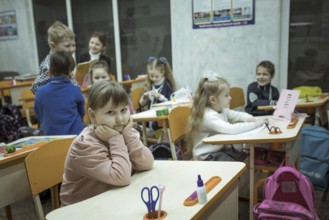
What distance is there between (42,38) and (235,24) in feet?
12.8

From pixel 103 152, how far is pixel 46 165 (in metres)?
0.44

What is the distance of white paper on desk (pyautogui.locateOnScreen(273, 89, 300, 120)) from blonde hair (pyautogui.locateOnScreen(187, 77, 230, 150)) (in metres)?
0.45

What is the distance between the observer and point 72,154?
142 cm

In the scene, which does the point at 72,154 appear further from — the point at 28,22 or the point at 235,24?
the point at 28,22

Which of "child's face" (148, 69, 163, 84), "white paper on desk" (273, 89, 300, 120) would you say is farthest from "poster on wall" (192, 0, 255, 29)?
"white paper on desk" (273, 89, 300, 120)

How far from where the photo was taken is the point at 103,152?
1.43 meters

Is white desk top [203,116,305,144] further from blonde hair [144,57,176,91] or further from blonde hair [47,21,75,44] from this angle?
blonde hair [144,57,176,91]

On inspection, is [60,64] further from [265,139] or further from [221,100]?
[265,139]

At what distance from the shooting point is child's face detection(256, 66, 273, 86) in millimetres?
3723

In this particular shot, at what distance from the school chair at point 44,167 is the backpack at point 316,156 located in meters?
2.02

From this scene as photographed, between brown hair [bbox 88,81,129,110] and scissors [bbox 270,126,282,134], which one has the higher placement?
brown hair [bbox 88,81,129,110]

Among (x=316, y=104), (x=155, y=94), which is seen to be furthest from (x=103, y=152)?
(x=316, y=104)

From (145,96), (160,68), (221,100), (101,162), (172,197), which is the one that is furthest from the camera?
(160,68)

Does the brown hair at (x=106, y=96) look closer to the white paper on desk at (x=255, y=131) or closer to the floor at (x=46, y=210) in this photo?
the white paper on desk at (x=255, y=131)
